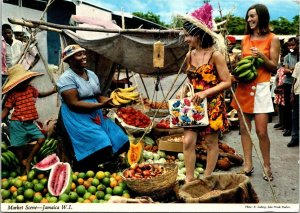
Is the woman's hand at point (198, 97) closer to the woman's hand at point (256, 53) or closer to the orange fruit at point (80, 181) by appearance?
the woman's hand at point (256, 53)

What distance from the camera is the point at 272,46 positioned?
4.77 metres

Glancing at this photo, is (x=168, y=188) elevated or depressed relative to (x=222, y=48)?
depressed

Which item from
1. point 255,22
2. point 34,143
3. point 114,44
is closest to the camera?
point 255,22

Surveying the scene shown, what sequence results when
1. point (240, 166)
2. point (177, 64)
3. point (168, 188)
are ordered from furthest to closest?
point (177, 64) < point (240, 166) < point (168, 188)

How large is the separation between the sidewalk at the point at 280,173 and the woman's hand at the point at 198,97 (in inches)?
40.0

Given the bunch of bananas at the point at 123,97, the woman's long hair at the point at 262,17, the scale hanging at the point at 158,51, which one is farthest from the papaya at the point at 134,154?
the woman's long hair at the point at 262,17

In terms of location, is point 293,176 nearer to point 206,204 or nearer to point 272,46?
point 272,46

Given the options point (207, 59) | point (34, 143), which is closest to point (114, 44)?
point (34, 143)

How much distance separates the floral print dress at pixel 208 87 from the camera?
4426 mm

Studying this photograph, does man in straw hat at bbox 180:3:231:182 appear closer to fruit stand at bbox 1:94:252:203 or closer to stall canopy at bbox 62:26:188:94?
fruit stand at bbox 1:94:252:203

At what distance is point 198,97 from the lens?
4293mm

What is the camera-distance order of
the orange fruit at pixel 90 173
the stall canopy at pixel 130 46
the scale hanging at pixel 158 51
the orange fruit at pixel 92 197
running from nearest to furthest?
the orange fruit at pixel 92 197, the orange fruit at pixel 90 173, the scale hanging at pixel 158 51, the stall canopy at pixel 130 46

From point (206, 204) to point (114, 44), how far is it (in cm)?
401

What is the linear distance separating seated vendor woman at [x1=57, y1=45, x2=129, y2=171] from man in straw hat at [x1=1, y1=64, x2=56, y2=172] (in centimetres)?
37
